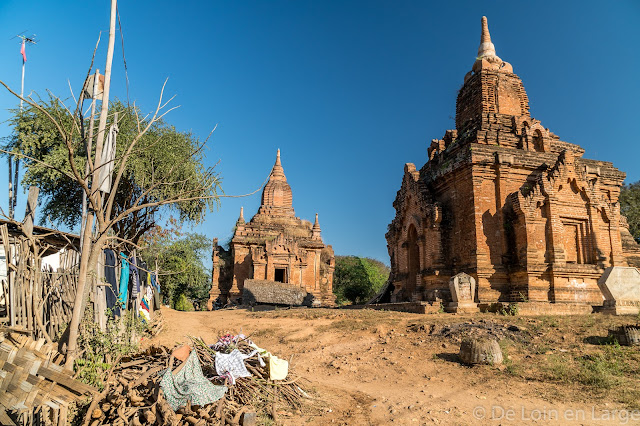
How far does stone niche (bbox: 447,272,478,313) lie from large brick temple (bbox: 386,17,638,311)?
685mm

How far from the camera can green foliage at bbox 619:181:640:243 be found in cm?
3033

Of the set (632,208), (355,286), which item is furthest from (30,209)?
(632,208)

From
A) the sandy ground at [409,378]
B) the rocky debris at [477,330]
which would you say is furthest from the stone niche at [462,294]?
the rocky debris at [477,330]

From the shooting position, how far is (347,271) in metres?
41.2

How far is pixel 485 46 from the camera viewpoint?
20.5 meters

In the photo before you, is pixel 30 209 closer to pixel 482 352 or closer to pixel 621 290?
pixel 482 352

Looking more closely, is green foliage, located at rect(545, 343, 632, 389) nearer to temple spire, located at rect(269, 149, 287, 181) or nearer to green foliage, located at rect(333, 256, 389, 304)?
green foliage, located at rect(333, 256, 389, 304)

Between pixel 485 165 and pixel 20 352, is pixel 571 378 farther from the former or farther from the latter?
pixel 485 165

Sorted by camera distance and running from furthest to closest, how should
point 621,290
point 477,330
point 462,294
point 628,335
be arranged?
1. point 462,294
2. point 621,290
3. point 477,330
4. point 628,335

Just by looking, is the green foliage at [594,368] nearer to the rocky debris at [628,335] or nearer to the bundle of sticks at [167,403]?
the rocky debris at [628,335]

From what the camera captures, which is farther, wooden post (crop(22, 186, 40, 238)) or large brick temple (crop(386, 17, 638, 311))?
large brick temple (crop(386, 17, 638, 311))

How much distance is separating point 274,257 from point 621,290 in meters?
19.7

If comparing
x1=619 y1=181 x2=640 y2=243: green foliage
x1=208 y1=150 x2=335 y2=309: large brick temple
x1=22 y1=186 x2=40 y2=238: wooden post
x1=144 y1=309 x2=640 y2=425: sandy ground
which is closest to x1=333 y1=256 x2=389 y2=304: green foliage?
x1=208 y1=150 x2=335 y2=309: large brick temple

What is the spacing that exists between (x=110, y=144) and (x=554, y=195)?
47.2 feet
